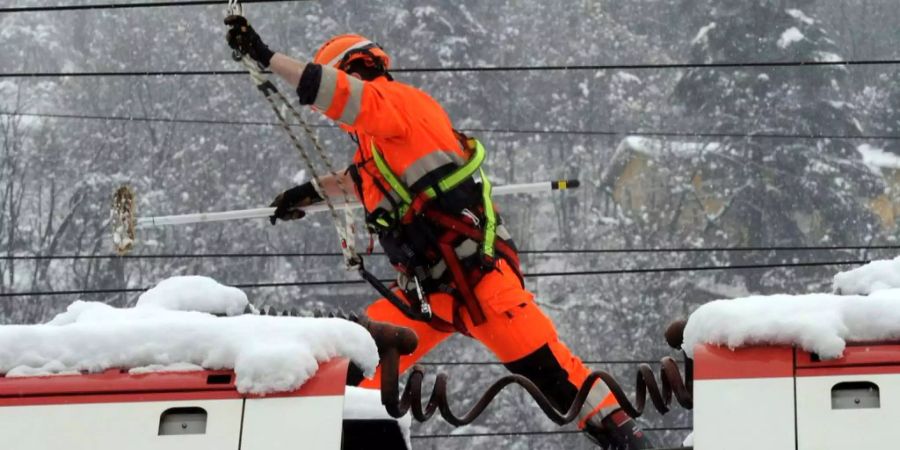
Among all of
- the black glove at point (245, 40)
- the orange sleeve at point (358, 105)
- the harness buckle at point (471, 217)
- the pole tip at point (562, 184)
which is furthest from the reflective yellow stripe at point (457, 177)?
the pole tip at point (562, 184)

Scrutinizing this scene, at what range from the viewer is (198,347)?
2.98 m

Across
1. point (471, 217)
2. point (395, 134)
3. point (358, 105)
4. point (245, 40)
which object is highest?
point (245, 40)

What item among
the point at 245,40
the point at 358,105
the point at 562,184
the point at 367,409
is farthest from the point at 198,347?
the point at 562,184

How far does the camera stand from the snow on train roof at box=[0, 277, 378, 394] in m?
2.88

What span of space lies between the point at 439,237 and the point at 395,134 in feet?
1.30

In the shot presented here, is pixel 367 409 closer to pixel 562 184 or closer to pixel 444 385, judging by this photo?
pixel 444 385

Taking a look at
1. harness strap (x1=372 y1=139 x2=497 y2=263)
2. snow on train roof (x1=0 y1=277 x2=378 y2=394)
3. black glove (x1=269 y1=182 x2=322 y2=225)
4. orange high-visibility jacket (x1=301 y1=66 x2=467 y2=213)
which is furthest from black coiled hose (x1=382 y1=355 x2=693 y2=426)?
black glove (x1=269 y1=182 x2=322 y2=225)

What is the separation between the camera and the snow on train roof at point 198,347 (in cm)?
288

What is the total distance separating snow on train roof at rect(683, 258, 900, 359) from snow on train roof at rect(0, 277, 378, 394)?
745mm

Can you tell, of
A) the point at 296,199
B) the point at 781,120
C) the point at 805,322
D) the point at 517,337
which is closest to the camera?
the point at 805,322

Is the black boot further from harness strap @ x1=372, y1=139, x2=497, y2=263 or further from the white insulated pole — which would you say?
the white insulated pole

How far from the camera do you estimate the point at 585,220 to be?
1660 inches

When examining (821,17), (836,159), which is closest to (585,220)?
(836,159)

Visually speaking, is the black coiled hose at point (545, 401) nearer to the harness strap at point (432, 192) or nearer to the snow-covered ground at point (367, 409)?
the snow-covered ground at point (367, 409)
